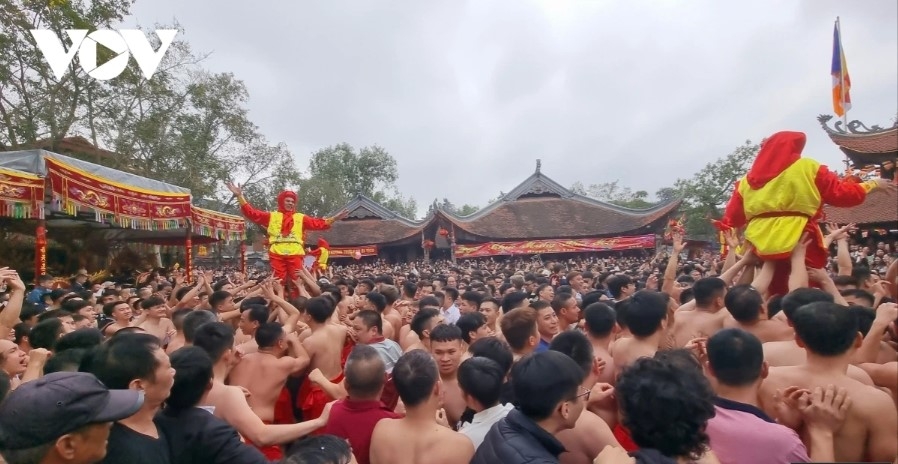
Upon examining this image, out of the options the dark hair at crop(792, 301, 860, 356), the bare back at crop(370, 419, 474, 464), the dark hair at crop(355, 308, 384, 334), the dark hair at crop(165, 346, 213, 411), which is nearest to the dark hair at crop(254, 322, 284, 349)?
the dark hair at crop(355, 308, 384, 334)

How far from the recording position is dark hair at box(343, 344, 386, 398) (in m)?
2.78

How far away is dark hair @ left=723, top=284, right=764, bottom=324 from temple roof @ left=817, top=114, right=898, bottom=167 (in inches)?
520

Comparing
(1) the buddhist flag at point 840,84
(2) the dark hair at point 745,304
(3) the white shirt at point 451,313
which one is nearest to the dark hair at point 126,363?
(2) the dark hair at point 745,304

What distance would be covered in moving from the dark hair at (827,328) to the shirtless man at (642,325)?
3.27ft

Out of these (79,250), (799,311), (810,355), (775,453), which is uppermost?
(79,250)

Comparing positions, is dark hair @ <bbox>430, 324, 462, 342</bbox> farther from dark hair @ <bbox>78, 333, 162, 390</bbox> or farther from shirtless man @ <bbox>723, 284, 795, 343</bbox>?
shirtless man @ <bbox>723, 284, 795, 343</bbox>

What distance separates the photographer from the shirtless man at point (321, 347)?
4191 mm

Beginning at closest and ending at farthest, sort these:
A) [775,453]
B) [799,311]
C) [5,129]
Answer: [775,453]
[799,311]
[5,129]

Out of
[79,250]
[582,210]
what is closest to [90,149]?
[79,250]

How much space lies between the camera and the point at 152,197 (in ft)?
37.4

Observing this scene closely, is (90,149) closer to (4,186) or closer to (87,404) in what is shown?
(4,186)

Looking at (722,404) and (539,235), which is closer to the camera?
(722,404)

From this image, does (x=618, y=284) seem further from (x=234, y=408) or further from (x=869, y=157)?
(x=869, y=157)

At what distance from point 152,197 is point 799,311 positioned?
11315 millimetres
